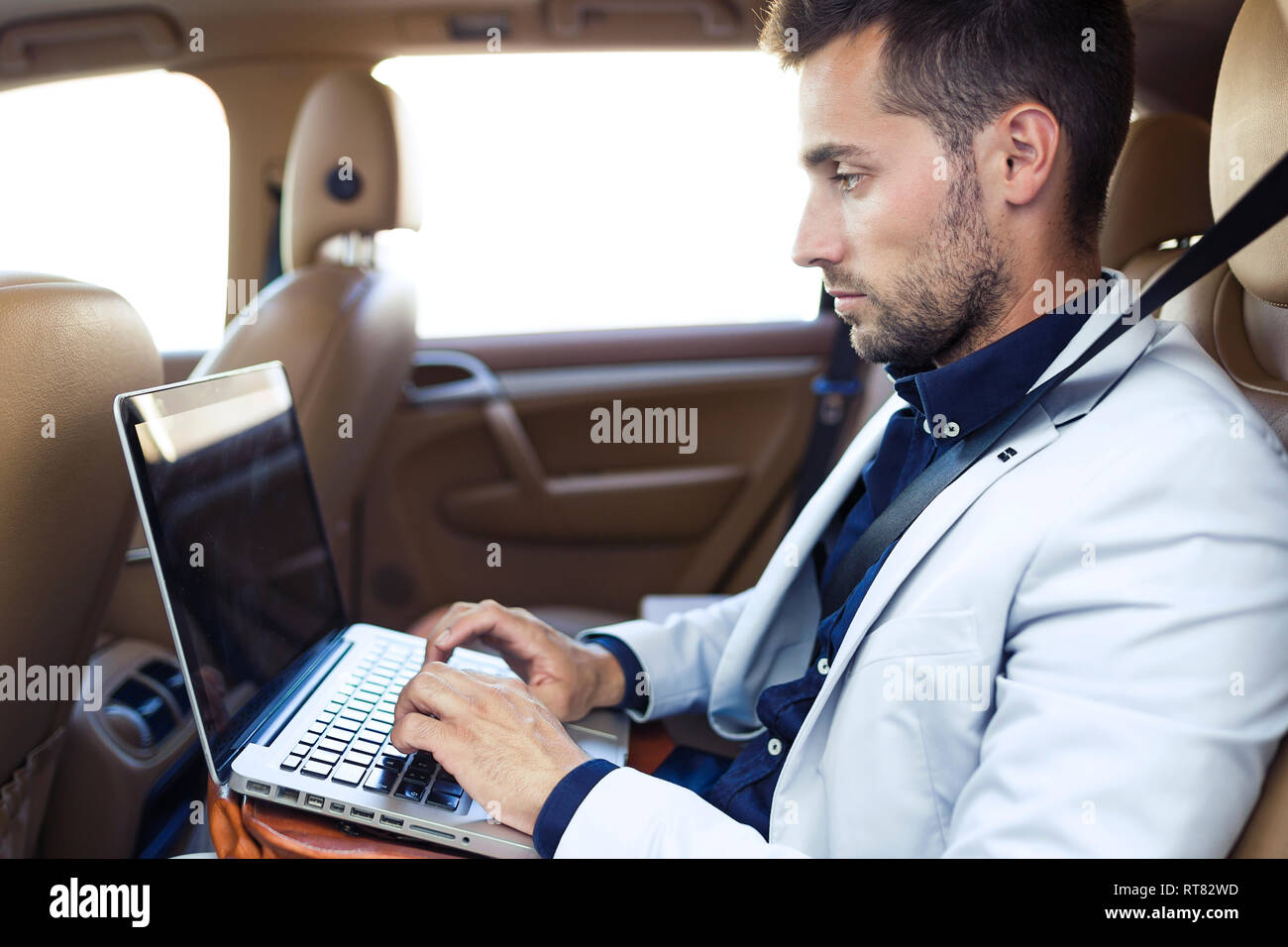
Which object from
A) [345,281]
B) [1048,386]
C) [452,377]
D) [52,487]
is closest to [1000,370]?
[1048,386]

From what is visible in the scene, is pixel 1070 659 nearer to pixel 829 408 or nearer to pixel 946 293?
pixel 946 293

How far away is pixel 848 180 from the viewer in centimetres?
98

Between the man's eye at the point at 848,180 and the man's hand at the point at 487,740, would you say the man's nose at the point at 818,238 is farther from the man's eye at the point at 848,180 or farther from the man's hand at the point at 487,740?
the man's hand at the point at 487,740

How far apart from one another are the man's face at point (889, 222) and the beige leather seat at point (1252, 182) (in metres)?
0.21

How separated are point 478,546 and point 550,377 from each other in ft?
1.50

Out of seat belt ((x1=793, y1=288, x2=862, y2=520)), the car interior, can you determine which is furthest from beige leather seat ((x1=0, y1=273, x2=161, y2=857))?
seat belt ((x1=793, y1=288, x2=862, y2=520))

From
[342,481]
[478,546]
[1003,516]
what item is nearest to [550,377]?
[478,546]

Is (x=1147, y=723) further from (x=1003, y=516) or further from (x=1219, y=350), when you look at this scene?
(x=1219, y=350)

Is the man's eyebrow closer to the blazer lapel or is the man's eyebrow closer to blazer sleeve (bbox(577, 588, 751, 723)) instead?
the blazer lapel

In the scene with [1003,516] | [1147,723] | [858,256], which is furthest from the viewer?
[858,256]

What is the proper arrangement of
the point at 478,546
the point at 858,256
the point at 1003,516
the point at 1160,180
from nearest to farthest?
the point at 1003,516, the point at 858,256, the point at 1160,180, the point at 478,546

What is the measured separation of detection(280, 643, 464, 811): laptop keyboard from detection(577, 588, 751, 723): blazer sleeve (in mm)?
303

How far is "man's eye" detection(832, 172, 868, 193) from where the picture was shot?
38.2 inches
